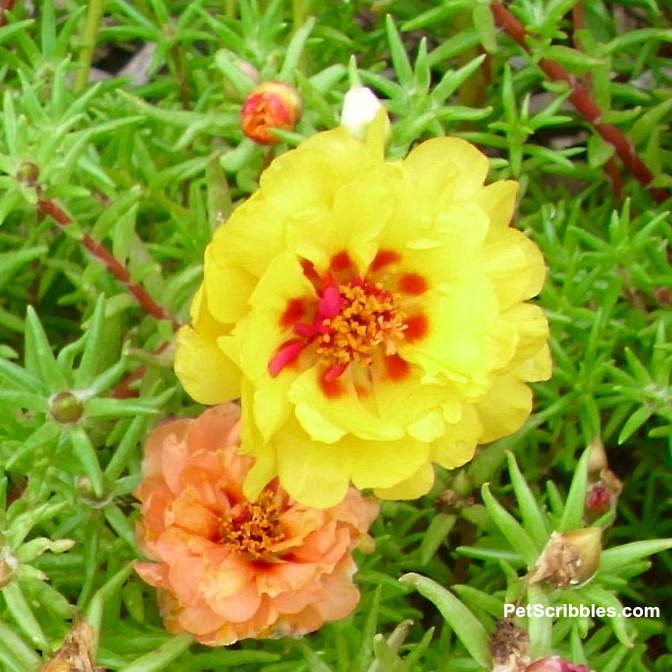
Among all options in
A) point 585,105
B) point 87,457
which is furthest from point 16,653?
point 585,105

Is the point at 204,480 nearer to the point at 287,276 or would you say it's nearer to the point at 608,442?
the point at 287,276

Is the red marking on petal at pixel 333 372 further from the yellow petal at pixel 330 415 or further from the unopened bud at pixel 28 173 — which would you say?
the unopened bud at pixel 28 173

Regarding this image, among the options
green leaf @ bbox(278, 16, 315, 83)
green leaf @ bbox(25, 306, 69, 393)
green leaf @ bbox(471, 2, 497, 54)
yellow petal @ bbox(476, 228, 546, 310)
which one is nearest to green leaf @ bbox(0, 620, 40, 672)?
green leaf @ bbox(25, 306, 69, 393)

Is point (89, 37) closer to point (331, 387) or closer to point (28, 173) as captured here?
point (28, 173)

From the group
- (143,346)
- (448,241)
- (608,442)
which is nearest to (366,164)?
(448,241)

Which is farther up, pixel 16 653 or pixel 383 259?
pixel 383 259
